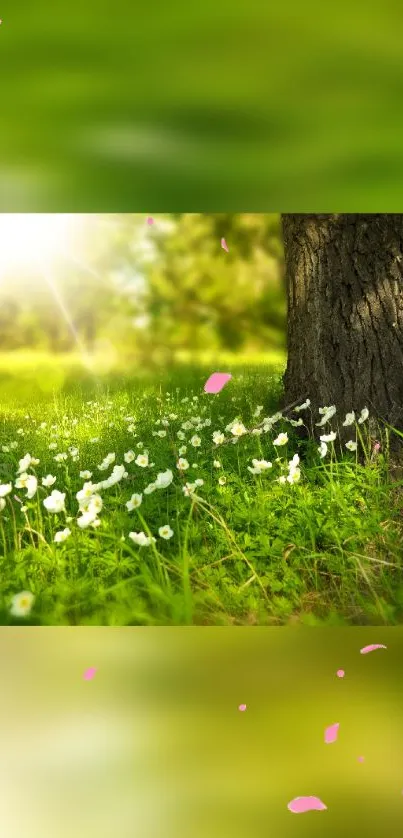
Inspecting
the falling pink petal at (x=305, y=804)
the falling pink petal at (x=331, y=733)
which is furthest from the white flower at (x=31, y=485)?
the falling pink petal at (x=305, y=804)

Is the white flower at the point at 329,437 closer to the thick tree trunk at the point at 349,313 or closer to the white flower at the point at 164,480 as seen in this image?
the thick tree trunk at the point at 349,313

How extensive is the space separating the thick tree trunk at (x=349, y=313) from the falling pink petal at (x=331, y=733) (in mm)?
1267

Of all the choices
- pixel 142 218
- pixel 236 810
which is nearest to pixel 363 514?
pixel 236 810

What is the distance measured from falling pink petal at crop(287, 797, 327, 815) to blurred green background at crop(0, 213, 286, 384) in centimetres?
184

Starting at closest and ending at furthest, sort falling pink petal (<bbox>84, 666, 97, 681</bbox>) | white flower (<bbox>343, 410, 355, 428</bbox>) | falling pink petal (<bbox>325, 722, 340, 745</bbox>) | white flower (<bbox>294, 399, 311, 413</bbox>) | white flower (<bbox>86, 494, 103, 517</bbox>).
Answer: falling pink petal (<bbox>325, 722, 340, 745</bbox>), falling pink petal (<bbox>84, 666, 97, 681</bbox>), white flower (<bbox>86, 494, 103, 517</bbox>), white flower (<bbox>343, 410, 355, 428</bbox>), white flower (<bbox>294, 399, 311, 413</bbox>)

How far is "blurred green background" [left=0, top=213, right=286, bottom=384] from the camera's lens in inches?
104

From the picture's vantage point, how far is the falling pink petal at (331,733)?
2.96ft

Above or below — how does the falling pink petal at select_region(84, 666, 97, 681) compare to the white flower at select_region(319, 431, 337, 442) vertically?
below

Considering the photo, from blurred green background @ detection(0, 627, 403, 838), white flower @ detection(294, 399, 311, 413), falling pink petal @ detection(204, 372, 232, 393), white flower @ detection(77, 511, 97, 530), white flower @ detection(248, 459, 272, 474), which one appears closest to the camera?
blurred green background @ detection(0, 627, 403, 838)
